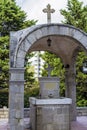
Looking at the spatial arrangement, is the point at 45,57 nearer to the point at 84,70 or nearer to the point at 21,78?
the point at 84,70

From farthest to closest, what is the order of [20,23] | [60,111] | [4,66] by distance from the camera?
[20,23] < [4,66] < [60,111]

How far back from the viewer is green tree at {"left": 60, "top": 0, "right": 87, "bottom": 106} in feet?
65.8

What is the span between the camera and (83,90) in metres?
20.2

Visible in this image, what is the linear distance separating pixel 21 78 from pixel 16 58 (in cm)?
66

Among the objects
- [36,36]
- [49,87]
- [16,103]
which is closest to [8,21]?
[49,87]

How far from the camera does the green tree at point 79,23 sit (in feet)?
65.8

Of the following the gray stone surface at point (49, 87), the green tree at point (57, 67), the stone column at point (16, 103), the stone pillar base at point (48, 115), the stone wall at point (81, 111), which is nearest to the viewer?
the stone column at point (16, 103)

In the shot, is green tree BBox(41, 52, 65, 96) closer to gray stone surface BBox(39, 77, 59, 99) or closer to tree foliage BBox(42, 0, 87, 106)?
tree foliage BBox(42, 0, 87, 106)

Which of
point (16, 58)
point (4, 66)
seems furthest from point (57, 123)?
point (4, 66)

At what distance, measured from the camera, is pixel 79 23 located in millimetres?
20703

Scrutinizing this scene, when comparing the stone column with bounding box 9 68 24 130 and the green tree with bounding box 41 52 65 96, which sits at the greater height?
the green tree with bounding box 41 52 65 96

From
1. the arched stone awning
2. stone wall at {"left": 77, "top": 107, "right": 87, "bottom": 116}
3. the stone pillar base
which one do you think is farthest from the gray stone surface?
stone wall at {"left": 77, "top": 107, "right": 87, "bottom": 116}

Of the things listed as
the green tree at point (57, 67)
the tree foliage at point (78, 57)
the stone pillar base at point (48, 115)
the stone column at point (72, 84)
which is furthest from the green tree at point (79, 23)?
the stone pillar base at point (48, 115)

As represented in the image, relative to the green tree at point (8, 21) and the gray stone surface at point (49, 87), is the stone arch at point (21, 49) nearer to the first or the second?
the gray stone surface at point (49, 87)
